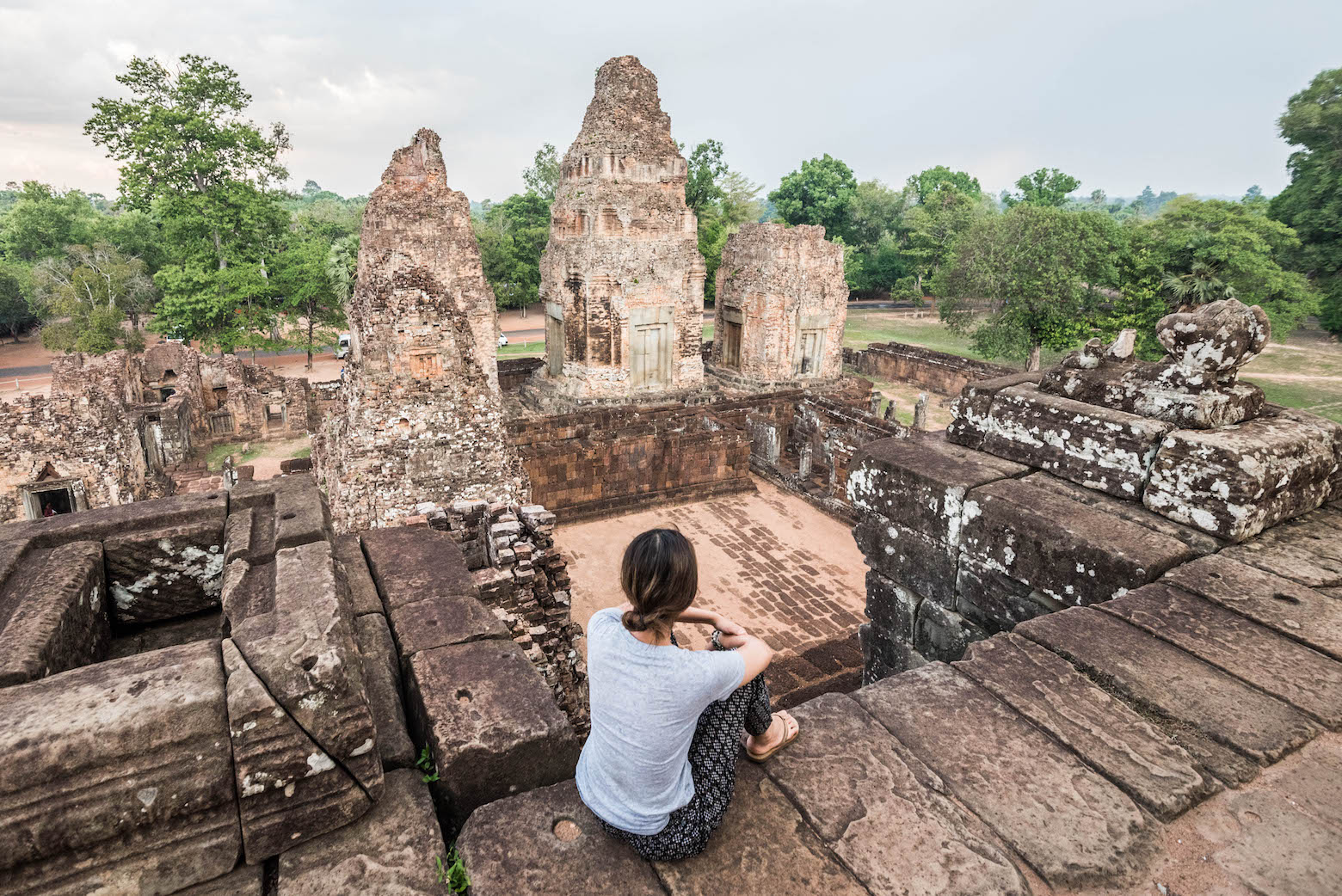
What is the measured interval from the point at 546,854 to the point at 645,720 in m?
0.41

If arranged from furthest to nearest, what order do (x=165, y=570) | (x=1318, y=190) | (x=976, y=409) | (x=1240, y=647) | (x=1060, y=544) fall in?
(x=1318, y=190) → (x=976, y=409) → (x=165, y=570) → (x=1060, y=544) → (x=1240, y=647)

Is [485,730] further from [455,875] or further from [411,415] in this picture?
[411,415]

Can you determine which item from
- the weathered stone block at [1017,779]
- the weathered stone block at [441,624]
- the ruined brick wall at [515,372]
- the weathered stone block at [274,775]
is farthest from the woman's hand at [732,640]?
the ruined brick wall at [515,372]

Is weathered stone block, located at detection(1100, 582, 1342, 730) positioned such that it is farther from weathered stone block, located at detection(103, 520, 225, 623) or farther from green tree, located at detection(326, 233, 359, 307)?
green tree, located at detection(326, 233, 359, 307)

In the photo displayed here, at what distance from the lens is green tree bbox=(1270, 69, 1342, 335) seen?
21.9 meters

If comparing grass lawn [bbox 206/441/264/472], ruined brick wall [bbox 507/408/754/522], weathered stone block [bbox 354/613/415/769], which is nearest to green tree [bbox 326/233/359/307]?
grass lawn [bbox 206/441/264/472]

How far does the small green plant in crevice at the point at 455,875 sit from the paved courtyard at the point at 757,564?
21.8 feet

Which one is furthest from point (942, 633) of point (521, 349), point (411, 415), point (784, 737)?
point (521, 349)

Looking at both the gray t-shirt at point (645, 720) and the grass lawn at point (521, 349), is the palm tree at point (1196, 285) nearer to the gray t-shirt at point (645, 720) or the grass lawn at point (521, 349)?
the gray t-shirt at point (645, 720)

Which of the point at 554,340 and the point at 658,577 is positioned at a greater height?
the point at 658,577

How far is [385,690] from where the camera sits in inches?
100

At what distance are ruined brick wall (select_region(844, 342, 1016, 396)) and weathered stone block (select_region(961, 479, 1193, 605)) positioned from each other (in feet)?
63.2

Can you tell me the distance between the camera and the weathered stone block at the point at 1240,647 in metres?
2.10

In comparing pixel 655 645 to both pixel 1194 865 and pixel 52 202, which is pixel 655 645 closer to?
pixel 1194 865
